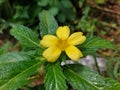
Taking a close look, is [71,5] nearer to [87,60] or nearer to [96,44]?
[87,60]

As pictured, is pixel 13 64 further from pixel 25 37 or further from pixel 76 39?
pixel 76 39

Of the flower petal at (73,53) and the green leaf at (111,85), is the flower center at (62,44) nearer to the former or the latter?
the flower petal at (73,53)

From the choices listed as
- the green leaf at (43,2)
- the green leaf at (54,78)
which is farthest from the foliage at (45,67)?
the green leaf at (43,2)

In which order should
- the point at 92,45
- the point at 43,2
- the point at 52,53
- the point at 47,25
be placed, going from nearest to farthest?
the point at 52,53 → the point at 92,45 → the point at 47,25 → the point at 43,2

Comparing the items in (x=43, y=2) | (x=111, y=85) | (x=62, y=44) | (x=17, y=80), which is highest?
(x=43, y=2)

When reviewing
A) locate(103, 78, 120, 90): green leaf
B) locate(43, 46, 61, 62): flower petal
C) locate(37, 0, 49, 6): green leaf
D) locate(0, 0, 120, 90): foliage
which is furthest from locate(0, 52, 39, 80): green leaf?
locate(37, 0, 49, 6): green leaf

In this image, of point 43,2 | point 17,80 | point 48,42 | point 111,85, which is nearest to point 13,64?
point 17,80
